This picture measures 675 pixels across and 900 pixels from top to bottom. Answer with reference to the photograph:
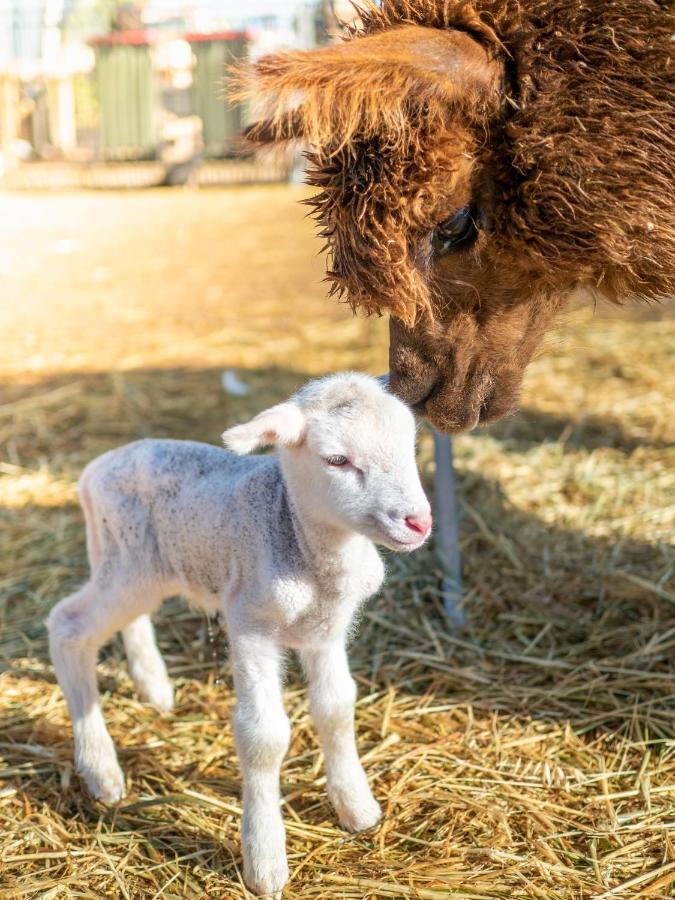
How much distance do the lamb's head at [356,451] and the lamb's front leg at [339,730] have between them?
438 millimetres

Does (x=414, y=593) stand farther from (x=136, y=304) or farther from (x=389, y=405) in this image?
(x=136, y=304)

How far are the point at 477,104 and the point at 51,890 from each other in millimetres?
2157

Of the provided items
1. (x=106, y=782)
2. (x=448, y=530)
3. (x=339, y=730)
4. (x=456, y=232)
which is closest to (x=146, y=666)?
(x=106, y=782)

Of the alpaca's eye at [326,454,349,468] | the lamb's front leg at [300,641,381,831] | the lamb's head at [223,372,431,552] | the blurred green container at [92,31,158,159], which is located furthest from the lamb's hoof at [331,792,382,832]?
the blurred green container at [92,31,158,159]

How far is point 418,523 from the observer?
2.05m

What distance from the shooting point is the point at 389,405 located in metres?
2.18

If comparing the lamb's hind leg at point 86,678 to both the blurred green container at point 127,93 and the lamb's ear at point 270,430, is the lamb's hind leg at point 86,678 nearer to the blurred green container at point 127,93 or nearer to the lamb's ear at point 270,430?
the lamb's ear at point 270,430

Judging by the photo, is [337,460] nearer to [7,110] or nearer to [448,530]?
[448,530]

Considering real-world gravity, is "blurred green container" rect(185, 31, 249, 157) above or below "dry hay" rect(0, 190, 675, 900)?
above

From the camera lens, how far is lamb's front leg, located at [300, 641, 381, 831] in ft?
8.00

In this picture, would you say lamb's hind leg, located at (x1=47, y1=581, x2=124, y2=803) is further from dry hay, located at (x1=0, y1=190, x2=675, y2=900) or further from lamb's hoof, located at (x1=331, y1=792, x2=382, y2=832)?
lamb's hoof, located at (x1=331, y1=792, x2=382, y2=832)

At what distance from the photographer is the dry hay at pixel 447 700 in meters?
2.40

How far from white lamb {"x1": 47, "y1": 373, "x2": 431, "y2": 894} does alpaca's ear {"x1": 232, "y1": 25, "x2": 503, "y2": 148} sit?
1.92 ft

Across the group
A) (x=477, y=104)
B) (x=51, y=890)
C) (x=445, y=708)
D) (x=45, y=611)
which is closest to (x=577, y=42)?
(x=477, y=104)
